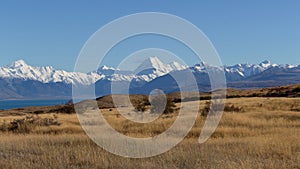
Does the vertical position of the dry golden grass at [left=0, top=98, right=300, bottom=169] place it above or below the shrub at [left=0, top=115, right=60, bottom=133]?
below

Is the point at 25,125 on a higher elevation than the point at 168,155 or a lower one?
higher

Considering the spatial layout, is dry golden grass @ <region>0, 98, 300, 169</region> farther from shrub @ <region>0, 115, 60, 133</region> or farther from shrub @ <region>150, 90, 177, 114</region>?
shrub @ <region>150, 90, 177, 114</region>

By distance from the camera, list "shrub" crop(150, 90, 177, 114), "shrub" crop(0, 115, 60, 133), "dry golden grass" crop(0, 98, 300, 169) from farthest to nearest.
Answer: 1. "shrub" crop(150, 90, 177, 114)
2. "shrub" crop(0, 115, 60, 133)
3. "dry golden grass" crop(0, 98, 300, 169)

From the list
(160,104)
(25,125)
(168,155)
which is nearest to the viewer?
(168,155)

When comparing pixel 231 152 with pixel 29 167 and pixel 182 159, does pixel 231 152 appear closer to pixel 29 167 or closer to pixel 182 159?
pixel 182 159

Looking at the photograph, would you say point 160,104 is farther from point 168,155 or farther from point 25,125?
point 168,155

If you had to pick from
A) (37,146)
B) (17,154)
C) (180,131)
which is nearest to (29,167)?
(17,154)

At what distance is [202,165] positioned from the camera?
33.8 ft

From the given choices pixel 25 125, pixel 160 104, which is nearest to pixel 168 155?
pixel 25 125

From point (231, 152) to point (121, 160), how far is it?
10.9 ft

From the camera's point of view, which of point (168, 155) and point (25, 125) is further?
point (25, 125)

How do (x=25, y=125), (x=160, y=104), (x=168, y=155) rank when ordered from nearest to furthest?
(x=168, y=155) < (x=25, y=125) < (x=160, y=104)

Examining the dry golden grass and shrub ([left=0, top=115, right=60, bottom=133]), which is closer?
the dry golden grass

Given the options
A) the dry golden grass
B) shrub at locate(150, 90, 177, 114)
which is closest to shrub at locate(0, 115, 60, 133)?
the dry golden grass
